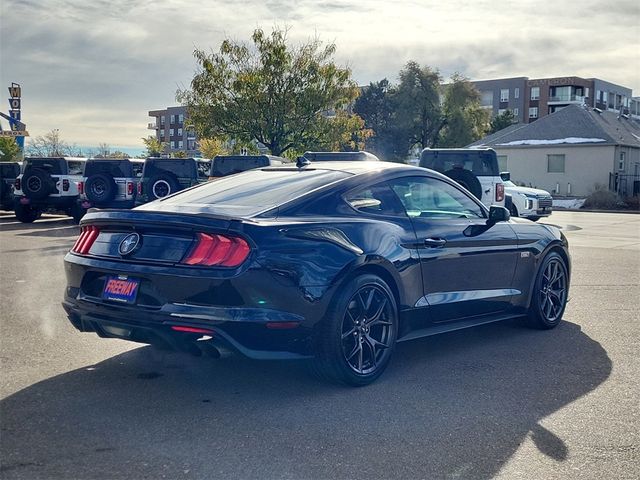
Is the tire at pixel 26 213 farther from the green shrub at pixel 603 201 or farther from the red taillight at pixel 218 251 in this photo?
the green shrub at pixel 603 201

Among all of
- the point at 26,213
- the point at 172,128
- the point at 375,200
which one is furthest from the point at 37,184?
the point at 172,128

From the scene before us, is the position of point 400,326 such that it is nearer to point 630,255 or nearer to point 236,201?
point 236,201

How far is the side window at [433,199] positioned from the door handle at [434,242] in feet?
0.75

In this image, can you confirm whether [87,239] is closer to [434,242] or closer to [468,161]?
[434,242]

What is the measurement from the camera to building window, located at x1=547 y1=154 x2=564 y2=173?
4584 centimetres

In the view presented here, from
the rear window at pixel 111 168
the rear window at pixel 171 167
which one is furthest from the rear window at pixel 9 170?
the rear window at pixel 171 167

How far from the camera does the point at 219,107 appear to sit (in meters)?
32.0

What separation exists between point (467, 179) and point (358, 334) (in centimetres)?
1165

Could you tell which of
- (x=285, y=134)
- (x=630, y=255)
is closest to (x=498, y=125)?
(x=285, y=134)

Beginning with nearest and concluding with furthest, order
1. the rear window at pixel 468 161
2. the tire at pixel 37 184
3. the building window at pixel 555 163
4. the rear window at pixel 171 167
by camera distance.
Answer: the rear window at pixel 468 161
the rear window at pixel 171 167
the tire at pixel 37 184
the building window at pixel 555 163

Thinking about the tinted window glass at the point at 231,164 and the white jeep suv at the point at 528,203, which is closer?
the tinted window glass at the point at 231,164

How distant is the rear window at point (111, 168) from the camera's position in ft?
70.9

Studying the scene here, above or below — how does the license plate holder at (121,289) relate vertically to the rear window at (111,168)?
below

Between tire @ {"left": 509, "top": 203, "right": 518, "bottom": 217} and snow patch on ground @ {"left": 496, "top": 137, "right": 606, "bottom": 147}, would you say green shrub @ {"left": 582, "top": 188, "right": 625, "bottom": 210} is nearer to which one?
snow patch on ground @ {"left": 496, "top": 137, "right": 606, "bottom": 147}
